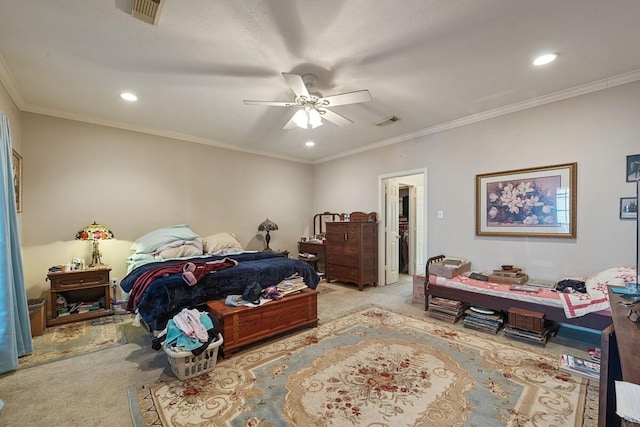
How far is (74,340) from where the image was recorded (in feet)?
9.22

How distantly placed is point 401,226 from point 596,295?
151 inches

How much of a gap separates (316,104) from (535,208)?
111 inches

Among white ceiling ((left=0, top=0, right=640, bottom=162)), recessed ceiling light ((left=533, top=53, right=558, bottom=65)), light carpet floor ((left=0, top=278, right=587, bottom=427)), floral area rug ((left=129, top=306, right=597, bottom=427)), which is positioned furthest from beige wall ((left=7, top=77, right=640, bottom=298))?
floral area rug ((left=129, top=306, right=597, bottom=427))

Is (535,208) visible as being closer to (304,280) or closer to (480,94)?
(480,94)

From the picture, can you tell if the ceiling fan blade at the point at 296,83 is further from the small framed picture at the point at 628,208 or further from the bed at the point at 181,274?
the small framed picture at the point at 628,208

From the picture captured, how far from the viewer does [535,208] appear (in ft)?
10.6

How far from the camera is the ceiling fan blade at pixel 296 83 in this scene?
2.14m

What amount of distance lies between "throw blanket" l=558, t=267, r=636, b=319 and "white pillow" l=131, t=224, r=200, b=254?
452cm

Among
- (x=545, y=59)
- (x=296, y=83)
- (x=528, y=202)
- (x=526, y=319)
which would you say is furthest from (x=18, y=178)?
(x=528, y=202)

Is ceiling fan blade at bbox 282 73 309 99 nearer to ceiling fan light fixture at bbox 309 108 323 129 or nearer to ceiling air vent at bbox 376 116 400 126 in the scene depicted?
ceiling fan light fixture at bbox 309 108 323 129

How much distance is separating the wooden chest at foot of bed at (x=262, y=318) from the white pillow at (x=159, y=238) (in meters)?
1.57

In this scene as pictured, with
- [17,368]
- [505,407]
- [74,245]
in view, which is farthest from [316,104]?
[74,245]

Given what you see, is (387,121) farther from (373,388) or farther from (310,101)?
(373,388)

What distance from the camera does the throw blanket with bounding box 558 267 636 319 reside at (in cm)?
241
